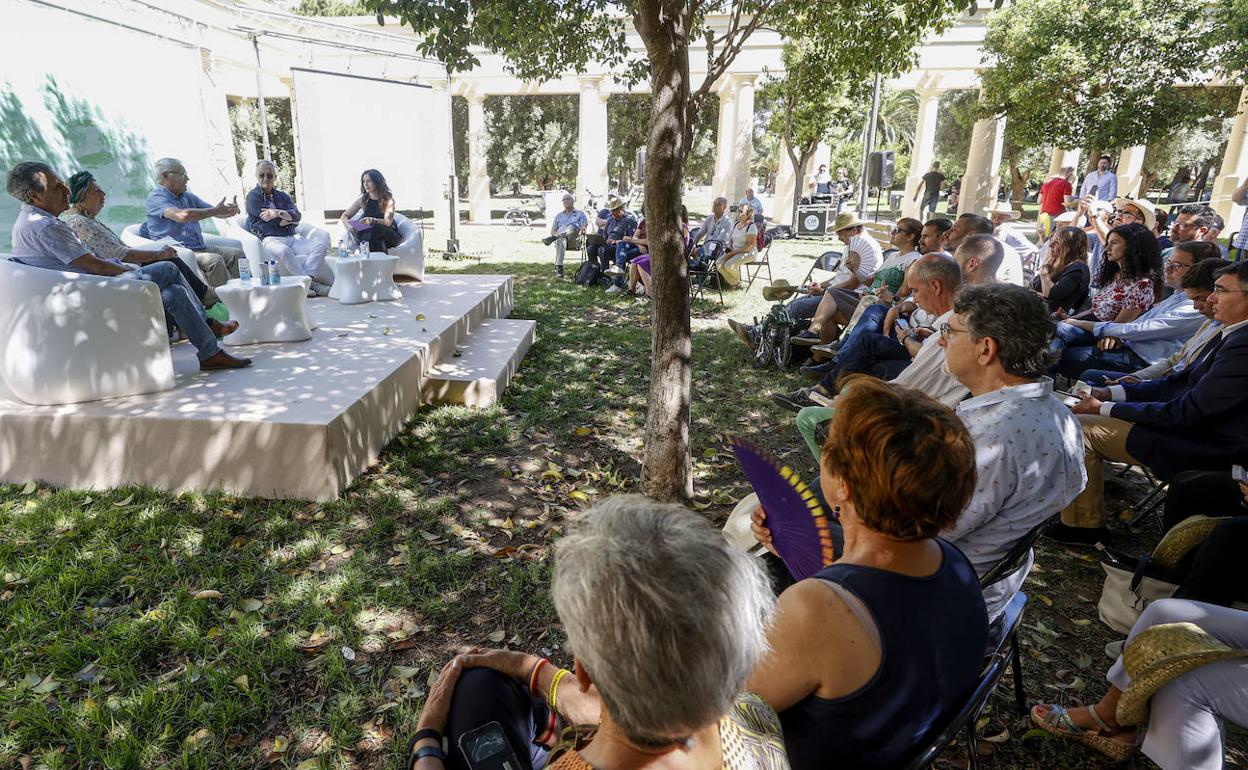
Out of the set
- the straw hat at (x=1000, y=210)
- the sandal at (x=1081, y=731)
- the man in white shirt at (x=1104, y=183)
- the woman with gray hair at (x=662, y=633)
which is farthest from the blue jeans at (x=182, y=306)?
the man in white shirt at (x=1104, y=183)

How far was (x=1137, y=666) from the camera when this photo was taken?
183cm

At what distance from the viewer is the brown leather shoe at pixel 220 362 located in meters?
4.55

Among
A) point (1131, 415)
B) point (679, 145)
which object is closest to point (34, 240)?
point (679, 145)

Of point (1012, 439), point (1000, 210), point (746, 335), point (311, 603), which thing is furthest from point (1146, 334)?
point (1000, 210)

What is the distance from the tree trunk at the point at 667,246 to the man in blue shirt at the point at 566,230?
8151 mm

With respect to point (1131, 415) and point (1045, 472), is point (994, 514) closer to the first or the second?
point (1045, 472)

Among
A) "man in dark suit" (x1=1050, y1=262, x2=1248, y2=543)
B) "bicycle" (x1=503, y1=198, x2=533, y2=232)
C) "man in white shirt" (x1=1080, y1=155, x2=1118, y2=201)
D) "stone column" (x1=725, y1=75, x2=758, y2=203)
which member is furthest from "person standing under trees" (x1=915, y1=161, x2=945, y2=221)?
"man in dark suit" (x1=1050, y1=262, x2=1248, y2=543)

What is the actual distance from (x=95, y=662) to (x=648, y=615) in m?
2.56

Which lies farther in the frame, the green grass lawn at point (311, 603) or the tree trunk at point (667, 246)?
the tree trunk at point (667, 246)

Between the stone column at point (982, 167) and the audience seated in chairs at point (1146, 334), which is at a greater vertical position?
the stone column at point (982, 167)

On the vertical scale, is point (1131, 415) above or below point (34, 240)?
below

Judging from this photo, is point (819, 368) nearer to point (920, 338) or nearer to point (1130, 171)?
point (920, 338)

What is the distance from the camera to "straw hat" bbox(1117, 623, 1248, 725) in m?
1.70

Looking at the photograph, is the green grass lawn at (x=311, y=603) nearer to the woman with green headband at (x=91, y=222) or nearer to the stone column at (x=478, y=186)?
the woman with green headband at (x=91, y=222)
